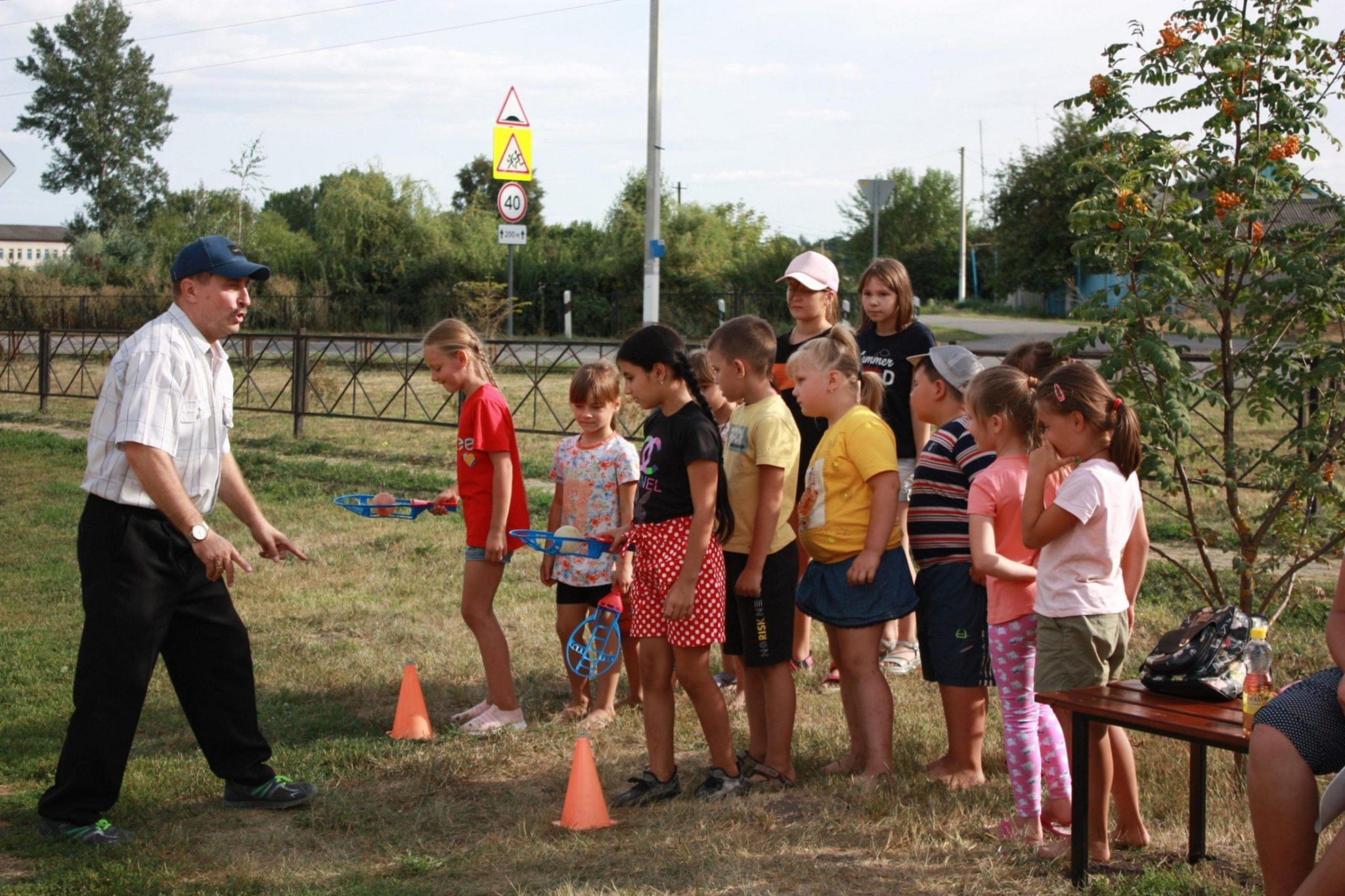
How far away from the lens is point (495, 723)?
16.9 feet

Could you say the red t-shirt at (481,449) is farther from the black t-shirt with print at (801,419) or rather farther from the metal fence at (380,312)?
the metal fence at (380,312)

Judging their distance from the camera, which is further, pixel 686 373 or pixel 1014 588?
pixel 686 373

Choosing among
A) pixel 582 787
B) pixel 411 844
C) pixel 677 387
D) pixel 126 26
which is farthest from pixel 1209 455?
pixel 126 26

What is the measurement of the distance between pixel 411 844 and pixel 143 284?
40.7m

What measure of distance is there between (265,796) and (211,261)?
5.97 ft

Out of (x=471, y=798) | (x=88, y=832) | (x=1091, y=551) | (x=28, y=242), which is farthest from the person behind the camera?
(x=28, y=242)

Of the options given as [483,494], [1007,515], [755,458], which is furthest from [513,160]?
[1007,515]

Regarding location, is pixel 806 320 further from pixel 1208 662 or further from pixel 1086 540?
pixel 1208 662

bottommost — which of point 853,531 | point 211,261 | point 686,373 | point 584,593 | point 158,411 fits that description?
point 584,593

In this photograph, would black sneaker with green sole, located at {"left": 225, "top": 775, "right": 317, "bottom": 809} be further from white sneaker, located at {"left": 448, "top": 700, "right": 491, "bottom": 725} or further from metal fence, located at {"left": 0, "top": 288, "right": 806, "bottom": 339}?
metal fence, located at {"left": 0, "top": 288, "right": 806, "bottom": 339}

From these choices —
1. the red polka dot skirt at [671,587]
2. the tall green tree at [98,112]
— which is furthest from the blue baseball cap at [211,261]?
the tall green tree at [98,112]

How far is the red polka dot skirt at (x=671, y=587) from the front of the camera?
4148 mm

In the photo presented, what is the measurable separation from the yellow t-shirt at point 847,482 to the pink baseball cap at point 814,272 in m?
1.06

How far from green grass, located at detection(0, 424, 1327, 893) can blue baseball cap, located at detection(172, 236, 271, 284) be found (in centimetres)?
182
